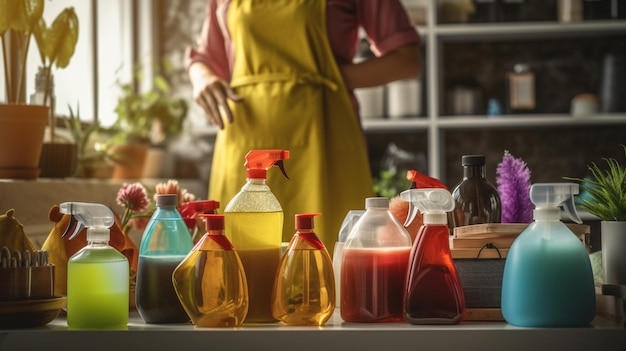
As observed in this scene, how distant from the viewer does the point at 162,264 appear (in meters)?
0.92

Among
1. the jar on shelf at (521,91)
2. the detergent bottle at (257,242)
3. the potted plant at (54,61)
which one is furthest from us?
the jar on shelf at (521,91)

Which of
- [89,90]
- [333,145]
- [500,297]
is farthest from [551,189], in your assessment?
[89,90]

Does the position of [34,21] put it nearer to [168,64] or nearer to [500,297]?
[500,297]

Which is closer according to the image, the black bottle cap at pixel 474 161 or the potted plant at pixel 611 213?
the potted plant at pixel 611 213

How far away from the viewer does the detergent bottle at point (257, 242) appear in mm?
896

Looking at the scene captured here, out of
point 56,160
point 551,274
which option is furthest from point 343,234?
point 56,160

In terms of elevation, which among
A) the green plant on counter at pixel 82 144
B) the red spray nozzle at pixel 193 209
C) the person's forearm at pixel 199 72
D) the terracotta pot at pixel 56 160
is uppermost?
the person's forearm at pixel 199 72

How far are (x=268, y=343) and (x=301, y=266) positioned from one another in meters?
0.10

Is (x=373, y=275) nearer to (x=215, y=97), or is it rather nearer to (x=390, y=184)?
(x=215, y=97)

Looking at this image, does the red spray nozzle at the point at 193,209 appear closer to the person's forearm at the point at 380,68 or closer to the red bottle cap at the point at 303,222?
the red bottle cap at the point at 303,222

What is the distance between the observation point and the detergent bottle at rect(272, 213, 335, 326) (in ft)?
2.82

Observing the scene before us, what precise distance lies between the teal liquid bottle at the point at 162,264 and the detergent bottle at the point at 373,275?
204 millimetres

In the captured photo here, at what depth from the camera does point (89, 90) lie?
109 inches

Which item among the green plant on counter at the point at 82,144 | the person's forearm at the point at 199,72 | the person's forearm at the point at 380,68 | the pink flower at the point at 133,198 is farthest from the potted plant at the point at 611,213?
the green plant on counter at the point at 82,144
